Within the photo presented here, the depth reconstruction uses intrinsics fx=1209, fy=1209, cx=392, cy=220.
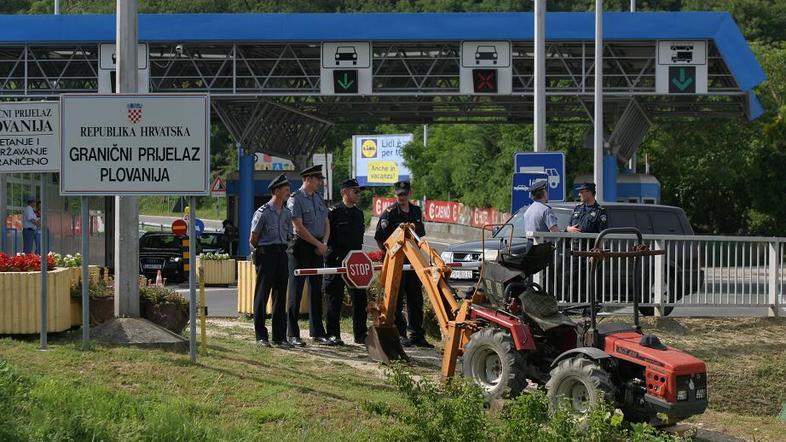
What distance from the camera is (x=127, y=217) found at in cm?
1209

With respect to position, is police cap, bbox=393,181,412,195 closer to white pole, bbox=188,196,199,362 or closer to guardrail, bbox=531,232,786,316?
guardrail, bbox=531,232,786,316

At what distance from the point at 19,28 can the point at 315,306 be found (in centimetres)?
2531

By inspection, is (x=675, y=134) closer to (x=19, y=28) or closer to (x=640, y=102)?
(x=640, y=102)

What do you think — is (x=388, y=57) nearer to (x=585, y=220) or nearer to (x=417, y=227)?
(x=585, y=220)

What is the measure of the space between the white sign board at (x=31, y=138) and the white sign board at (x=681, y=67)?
86.6 feet

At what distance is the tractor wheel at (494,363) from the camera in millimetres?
10289

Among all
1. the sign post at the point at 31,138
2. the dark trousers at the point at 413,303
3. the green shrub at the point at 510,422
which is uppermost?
the sign post at the point at 31,138

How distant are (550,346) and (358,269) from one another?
354 centimetres

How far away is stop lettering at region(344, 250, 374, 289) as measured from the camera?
44.5 ft

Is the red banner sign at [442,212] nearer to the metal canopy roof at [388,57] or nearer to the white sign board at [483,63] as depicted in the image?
the metal canopy roof at [388,57]

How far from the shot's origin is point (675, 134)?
165 feet

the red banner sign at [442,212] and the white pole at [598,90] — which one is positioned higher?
the white pole at [598,90]

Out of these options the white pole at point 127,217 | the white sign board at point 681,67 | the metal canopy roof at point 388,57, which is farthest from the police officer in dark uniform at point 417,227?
the white sign board at point 681,67

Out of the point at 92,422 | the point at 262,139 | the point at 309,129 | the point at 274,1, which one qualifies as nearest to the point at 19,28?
the point at 262,139
